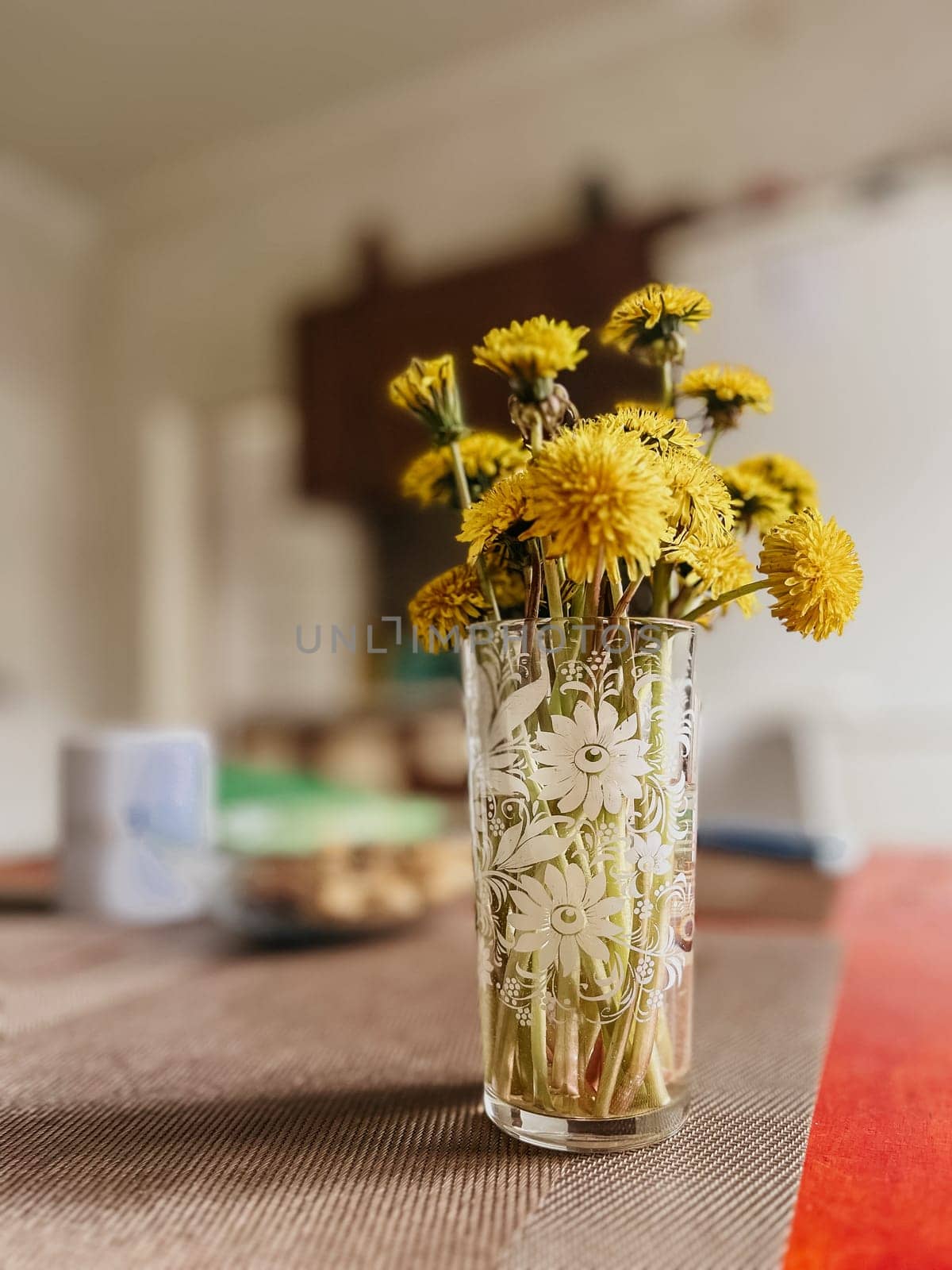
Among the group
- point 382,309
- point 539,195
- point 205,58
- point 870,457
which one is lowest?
point 870,457

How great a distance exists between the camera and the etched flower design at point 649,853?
1.30 feet

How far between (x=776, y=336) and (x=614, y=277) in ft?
1.70

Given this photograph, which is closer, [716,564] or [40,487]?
[716,564]

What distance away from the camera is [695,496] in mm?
383

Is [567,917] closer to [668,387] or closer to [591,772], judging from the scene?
[591,772]

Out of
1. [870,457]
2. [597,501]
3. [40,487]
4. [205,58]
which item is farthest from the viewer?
[40,487]

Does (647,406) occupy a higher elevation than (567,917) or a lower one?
higher

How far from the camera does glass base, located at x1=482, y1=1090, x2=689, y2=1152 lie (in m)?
0.39

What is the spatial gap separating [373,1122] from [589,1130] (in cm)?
10

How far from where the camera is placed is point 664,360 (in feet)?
1.50

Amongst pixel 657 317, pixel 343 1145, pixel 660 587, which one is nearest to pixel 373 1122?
pixel 343 1145

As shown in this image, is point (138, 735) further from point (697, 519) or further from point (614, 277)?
point (614, 277)

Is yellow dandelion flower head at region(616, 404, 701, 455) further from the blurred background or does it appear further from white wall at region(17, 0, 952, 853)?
white wall at region(17, 0, 952, 853)

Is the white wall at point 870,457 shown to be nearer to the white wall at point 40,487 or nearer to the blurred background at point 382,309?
the blurred background at point 382,309
